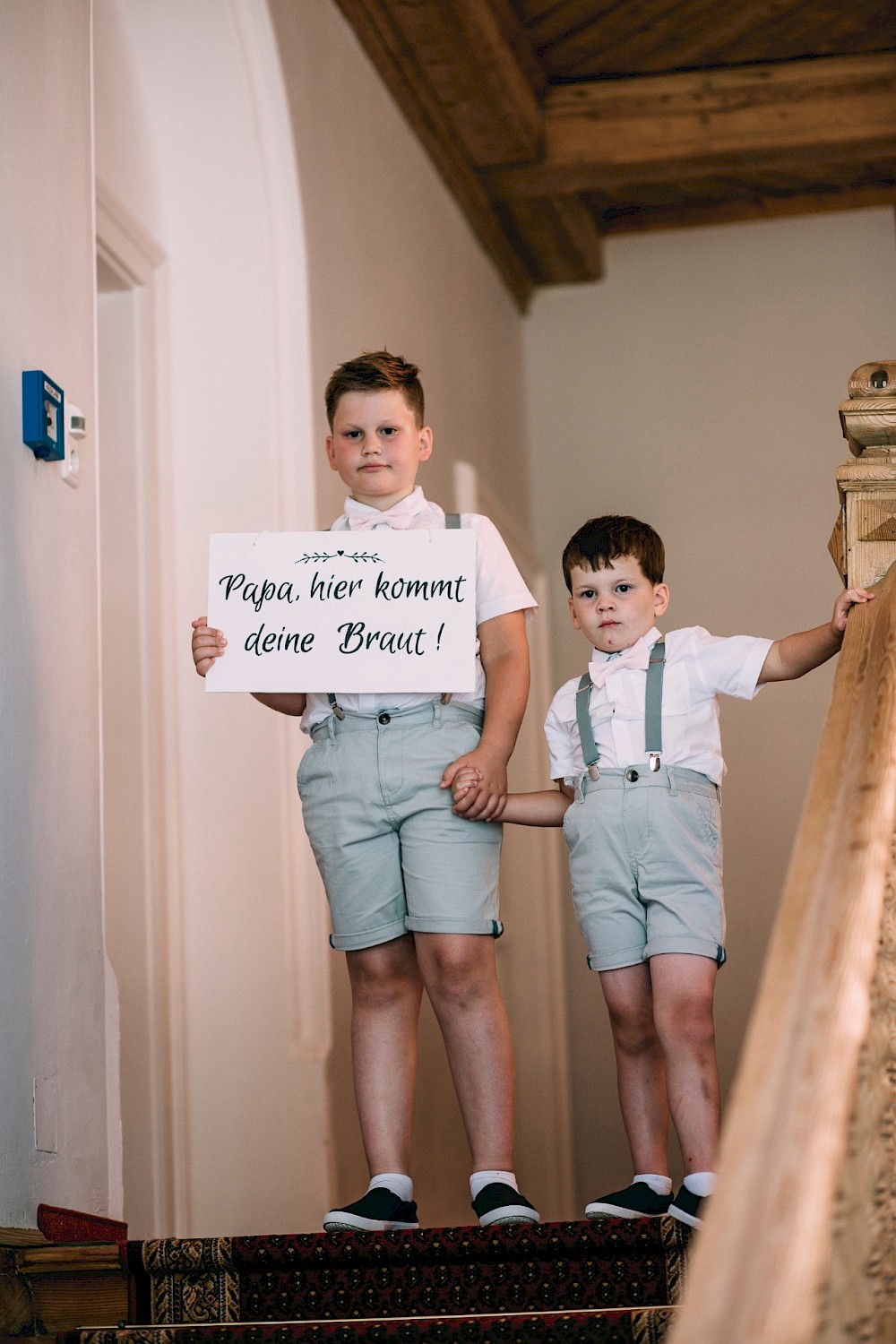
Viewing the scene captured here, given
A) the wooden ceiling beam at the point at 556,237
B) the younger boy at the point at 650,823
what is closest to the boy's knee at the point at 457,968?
the younger boy at the point at 650,823

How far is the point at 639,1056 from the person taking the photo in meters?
2.40

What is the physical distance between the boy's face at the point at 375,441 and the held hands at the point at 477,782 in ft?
1.47

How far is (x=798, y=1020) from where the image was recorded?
1.19 meters

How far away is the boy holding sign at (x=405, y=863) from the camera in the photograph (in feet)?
7.82

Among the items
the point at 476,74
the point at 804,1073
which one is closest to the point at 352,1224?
the point at 804,1073

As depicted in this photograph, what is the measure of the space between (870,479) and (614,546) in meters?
0.45

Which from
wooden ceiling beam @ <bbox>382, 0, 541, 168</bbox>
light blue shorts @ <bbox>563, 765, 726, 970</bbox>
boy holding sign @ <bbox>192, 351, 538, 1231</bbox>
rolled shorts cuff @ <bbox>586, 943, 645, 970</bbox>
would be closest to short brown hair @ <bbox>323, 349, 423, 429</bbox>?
boy holding sign @ <bbox>192, 351, 538, 1231</bbox>

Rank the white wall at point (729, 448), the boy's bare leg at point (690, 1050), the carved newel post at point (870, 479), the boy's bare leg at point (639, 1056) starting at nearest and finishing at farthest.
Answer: the carved newel post at point (870, 479) → the boy's bare leg at point (690, 1050) → the boy's bare leg at point (639, 1056) → the white wall at point (729, 448)

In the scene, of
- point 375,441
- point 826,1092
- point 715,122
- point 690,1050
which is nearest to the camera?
point 826,1092

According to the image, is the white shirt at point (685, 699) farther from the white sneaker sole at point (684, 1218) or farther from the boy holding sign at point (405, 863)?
the white sneaker sole at point (684, 1218)

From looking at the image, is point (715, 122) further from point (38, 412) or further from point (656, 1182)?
point (656, 1182)

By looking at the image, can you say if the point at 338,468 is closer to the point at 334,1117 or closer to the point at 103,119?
the point at 103,119

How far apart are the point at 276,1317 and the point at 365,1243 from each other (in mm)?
157

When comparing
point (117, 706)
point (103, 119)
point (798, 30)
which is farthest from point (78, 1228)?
point (798, 30)
